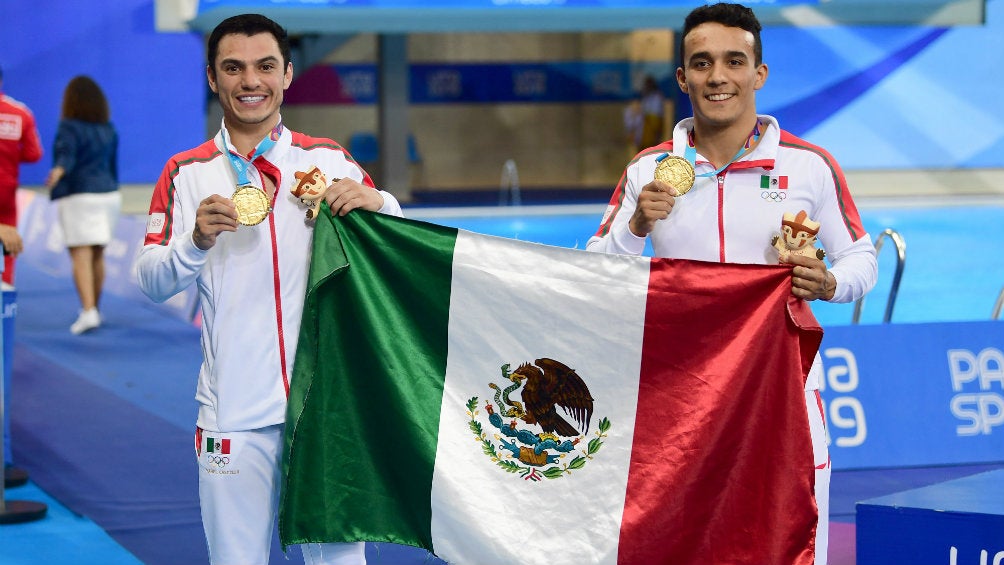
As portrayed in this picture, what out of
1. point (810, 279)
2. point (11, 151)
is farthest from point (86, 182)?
point (810, 279)

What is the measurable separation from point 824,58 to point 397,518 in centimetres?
2191

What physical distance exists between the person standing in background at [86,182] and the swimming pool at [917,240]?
151 inches

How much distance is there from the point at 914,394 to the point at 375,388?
436 centimetres

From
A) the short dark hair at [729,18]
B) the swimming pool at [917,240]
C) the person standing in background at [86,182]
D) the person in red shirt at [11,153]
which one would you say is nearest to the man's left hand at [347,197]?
the short dark hair at [729,18]

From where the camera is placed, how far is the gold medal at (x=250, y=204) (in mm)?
3600

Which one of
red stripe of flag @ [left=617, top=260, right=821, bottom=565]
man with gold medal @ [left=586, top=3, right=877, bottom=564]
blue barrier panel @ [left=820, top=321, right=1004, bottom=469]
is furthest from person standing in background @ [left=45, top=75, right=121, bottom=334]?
red stripe of flag @ [left=617, top=260, right=821, bottom=565]

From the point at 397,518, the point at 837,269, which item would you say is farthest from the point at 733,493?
the point at 397,518

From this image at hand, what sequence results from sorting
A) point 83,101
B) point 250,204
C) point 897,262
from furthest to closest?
point 83,101 → point 897,262 → point 250,204

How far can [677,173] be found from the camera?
3.77m

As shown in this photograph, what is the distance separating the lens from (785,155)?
3.83 m

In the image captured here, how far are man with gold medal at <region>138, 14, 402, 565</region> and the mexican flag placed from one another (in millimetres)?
79

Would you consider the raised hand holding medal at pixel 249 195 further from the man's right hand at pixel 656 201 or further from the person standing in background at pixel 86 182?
the person standing in background at pixel 86 182

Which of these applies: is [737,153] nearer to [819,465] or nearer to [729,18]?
[729,18]

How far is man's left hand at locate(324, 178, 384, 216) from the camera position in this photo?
12.2 feet
